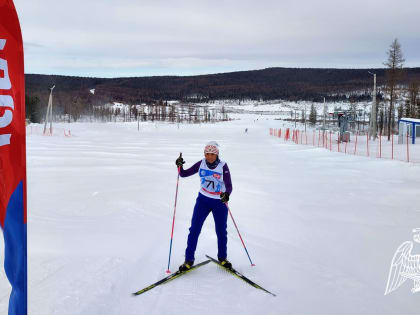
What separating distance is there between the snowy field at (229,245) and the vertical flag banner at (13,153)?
1.53 m

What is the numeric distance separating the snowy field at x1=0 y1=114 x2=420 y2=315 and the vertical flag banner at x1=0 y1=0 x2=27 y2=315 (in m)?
1.53

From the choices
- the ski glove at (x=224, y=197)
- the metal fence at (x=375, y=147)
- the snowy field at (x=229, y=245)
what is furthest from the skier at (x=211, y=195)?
the metal fence at (x=375, y=147)

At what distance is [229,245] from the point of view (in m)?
5.65

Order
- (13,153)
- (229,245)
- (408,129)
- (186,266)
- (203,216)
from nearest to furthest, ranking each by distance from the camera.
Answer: (13,153) → (186,266) → (203,216) → (229,245) → (408,129)

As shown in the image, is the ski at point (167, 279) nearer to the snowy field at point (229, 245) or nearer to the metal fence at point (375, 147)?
the snowy field at point (229, 245)

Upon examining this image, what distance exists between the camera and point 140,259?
16.4ft

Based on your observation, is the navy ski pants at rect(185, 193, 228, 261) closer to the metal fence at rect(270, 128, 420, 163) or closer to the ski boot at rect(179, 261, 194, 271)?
the ski boot at rect(179, 261, 194, 271)

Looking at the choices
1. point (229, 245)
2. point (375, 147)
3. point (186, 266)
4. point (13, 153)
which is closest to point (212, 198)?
point (186, 266)

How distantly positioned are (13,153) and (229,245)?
13.3 feet

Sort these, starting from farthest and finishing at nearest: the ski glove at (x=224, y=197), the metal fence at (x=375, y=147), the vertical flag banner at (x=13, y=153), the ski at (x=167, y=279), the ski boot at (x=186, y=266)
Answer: the metal fence at (x=375, y=147) < the ski boot at (x=186, y=266) < the ski glove at (x=224, y=197) < the ski at (x=167, y=279) < the vertical flag banner at (x=13, y=153)

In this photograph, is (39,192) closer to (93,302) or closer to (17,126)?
(93,302)

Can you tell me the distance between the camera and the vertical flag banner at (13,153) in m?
2.02

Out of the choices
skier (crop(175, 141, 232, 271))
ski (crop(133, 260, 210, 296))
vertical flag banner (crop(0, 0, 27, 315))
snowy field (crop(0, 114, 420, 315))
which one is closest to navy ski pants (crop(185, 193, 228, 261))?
skier (crop(175, 141, 232, 271))

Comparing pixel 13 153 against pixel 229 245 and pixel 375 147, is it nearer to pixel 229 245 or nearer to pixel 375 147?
pixel 229 245
